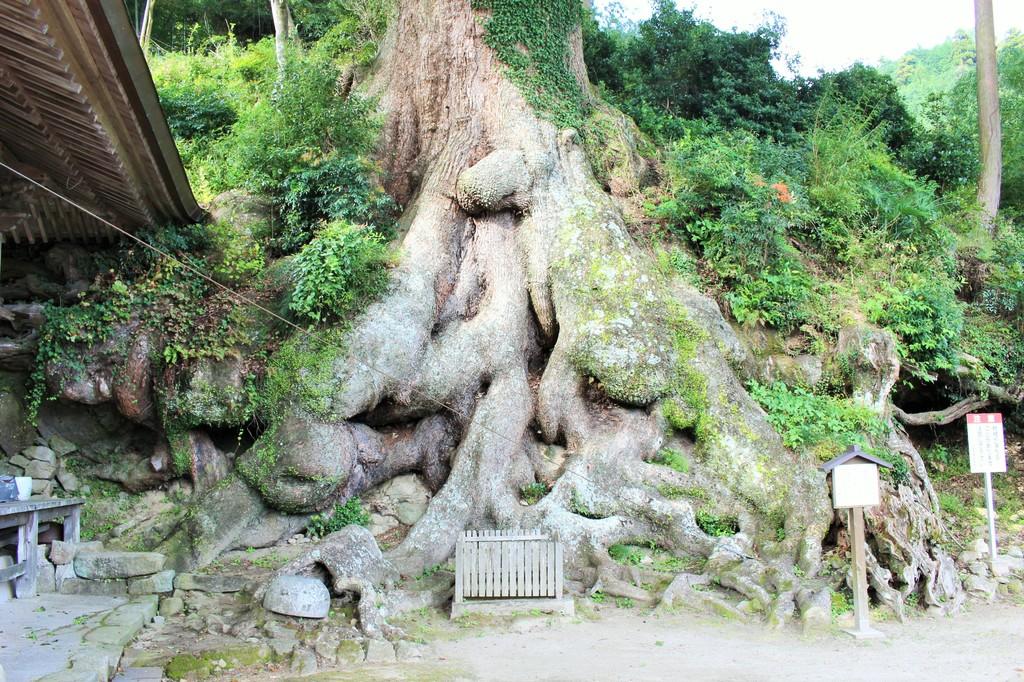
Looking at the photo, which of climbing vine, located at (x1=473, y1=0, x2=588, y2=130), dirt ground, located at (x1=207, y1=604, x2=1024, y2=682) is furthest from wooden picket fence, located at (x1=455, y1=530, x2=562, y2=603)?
climbing vine, located at (x1=473, y1=0, x2=588, y2=130)

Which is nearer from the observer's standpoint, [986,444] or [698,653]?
[698,653]

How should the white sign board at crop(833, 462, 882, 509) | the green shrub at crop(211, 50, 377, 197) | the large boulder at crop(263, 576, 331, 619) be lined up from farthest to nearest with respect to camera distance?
the green shrub at crop(211, 50, 377, 197)
the white sign board at crop(833, 462, 882, 509)
the large boulder at crop(263, 576, 331, 619)

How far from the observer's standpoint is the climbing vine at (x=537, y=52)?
11070 millimetres

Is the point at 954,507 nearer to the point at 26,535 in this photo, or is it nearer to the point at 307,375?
the point at 307,375

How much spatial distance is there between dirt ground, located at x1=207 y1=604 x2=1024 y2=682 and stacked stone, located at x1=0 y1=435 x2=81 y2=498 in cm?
450

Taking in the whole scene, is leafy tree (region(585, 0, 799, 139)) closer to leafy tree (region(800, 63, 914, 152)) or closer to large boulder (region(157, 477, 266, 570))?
leafy tree (region(800, 63, 914, 152))

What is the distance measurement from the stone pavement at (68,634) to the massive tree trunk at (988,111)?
1529cm

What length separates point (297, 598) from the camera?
6223mm

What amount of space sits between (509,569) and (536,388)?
319 cm

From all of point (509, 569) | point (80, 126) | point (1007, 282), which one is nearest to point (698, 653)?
point (509, 569)

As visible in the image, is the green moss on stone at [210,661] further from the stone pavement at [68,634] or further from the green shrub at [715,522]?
the green shrub at [715,522]

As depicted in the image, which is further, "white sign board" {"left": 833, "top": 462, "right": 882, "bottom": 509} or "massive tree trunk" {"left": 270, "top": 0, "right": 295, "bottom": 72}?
"massive tree trunk" {"left": 270, "top": 0, "right": 295, "bottom": 72}

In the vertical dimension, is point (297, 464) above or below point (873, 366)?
below

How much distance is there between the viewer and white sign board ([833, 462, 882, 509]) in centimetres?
633
